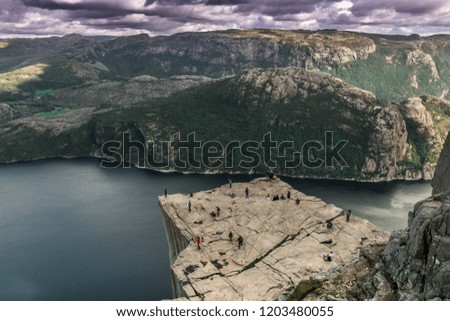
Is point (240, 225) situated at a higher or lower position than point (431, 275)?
lower

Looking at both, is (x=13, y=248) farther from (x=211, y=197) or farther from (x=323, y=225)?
(x=323, y=225)

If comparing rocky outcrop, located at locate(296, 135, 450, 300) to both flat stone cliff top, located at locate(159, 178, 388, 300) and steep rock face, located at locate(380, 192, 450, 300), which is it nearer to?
steep rock face, located at locate(380, 192, 450, 300)

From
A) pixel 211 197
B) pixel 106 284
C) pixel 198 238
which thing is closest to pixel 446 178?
pixel 198 238

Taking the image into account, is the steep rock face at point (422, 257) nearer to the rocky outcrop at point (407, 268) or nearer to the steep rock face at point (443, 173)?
the rocky outcrop at point (407, 268)

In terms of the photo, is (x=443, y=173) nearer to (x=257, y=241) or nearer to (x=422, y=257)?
(x=257, y=241)

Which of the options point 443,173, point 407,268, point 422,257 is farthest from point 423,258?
point 443,173
